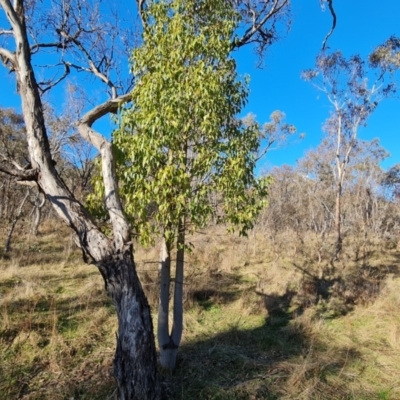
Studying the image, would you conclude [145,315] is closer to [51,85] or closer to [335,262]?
[51,85]

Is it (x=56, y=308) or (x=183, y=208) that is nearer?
(x=183, y=208)

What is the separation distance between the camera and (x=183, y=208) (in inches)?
154

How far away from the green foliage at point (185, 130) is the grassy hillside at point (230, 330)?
94 centimetres

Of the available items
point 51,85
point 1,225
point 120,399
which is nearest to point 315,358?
point 120,399

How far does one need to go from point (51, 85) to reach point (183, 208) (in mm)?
3149

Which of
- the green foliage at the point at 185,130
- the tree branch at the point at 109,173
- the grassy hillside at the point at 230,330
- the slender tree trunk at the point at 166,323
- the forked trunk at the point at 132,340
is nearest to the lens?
the forked trunk at the point at 132,340

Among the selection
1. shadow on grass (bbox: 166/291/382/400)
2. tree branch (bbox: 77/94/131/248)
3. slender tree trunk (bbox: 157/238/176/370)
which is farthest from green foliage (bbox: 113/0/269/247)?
shadow on grass (bbox: 166/291/382/400)

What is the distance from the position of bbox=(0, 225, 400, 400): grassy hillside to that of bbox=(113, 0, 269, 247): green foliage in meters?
0.94

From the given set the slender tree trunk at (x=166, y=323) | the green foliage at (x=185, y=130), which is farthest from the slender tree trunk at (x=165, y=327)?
the green foliage at (x=185, y=130)

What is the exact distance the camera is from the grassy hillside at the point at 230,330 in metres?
4.02

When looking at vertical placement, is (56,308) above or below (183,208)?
below

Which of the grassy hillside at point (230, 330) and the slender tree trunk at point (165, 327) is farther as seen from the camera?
the slender tree trunk at point (165, 327)

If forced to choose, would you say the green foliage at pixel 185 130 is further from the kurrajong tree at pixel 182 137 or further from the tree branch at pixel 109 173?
the tree branch at pixel 109 173

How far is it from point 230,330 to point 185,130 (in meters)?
3.99
